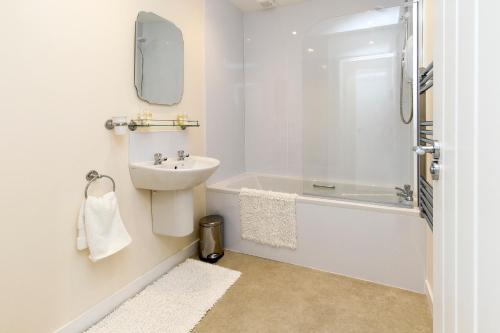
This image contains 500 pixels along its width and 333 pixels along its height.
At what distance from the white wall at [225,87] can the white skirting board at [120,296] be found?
2.78 feet

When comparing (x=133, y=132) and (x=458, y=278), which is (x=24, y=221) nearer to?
(x=133, y=132)

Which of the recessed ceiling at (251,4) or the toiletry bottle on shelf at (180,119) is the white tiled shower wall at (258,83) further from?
the toiletry bottle on shelf at (180,119)

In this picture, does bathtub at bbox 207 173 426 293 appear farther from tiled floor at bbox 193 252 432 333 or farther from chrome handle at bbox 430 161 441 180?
chrome handle at bbox 430 161 441 180

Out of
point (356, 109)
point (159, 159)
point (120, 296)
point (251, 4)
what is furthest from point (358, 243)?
point (251, 4)

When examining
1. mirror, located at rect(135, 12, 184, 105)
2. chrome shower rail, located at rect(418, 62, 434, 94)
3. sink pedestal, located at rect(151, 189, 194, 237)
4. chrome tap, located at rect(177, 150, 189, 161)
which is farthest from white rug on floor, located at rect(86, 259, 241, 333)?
chrome shower rail, located at rect(418, 62, 434, 94)

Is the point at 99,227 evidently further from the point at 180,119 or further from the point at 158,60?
the point at 158,60

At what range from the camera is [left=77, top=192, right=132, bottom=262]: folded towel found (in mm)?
1571

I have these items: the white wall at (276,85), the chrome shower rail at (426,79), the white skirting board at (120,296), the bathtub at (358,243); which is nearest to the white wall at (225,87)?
the white wall at (276,85)

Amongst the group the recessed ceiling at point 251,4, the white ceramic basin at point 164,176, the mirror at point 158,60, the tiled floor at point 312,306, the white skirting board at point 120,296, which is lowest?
the tiled floor at point 312,306

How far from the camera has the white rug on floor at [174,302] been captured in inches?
65.2

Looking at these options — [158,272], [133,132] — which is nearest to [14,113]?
[133,132]

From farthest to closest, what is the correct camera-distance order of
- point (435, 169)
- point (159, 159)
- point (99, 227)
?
1. point (159, 159)
2. point (99, 227)
3. point (435, 169)

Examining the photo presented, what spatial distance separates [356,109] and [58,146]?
2.50m

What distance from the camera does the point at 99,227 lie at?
161cm
